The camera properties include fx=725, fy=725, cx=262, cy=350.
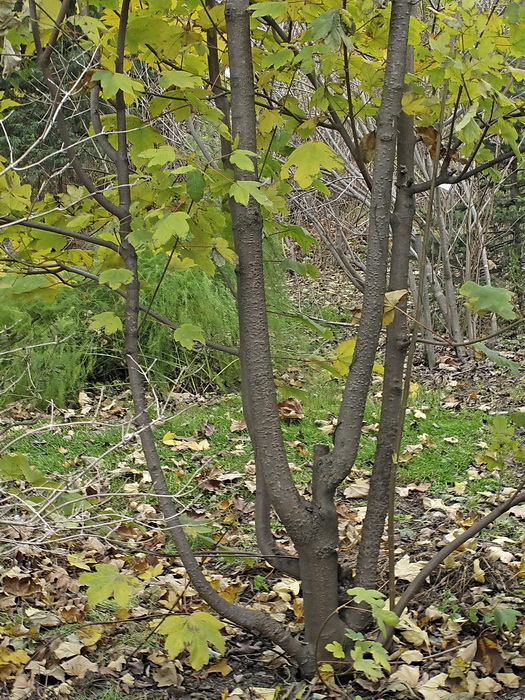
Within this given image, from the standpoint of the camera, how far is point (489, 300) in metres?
1.63

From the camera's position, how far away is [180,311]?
5.68 m

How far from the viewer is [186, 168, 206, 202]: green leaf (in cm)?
180

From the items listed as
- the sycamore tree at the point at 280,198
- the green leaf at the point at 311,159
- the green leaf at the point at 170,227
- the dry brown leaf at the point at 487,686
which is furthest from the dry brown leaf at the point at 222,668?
the green leaf at the point at 311,159

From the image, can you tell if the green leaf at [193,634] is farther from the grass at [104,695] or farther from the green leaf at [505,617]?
the green leaf at [505,617]

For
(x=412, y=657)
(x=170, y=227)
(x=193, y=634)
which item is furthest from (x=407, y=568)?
(x=170, y=227)

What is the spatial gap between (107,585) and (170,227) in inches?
34.1

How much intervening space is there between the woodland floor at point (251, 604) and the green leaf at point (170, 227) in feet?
1.66

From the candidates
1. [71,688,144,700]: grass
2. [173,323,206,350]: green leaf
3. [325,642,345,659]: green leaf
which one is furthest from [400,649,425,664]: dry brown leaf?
[173,323,206,350]: green leaf

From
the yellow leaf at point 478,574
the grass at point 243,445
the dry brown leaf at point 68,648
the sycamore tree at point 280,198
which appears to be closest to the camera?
the sycamore tree at point 280,198

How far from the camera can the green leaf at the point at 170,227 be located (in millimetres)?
1686

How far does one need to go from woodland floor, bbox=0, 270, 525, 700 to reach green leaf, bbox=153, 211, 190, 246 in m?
0.51

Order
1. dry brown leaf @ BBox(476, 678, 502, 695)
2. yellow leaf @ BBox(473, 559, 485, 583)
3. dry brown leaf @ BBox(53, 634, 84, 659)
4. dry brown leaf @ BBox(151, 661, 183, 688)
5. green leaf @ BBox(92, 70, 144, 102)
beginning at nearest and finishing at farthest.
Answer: green leaf @ BBox(92, 70, 144, 102), dry brown leaf @ BBox(476, 678, 502, 695), dry brown leaf @ BBox(151, 661, 183, 688), dry brown leaf @ BBox(53, 634, 84, 659), yellow leaf @ BBox(473, 559, 485, 583)

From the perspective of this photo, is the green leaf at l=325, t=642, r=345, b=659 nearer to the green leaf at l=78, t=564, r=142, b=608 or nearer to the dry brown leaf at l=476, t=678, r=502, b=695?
the dry brown leaf at l=476, t=678, r=502, b=695

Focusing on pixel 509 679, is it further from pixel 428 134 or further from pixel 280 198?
pixel 428 134
